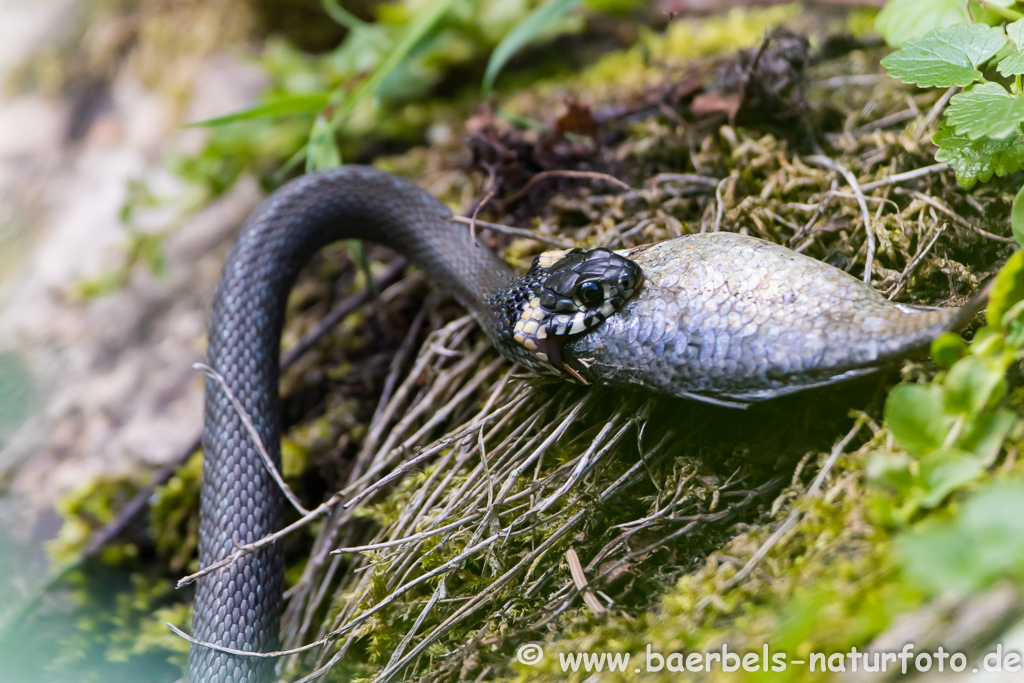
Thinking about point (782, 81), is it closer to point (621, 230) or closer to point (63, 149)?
point (621, 230)

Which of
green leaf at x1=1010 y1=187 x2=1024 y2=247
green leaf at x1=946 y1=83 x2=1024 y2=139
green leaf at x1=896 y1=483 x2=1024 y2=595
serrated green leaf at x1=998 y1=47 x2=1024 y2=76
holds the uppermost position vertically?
serrated green leaf at x1=998 y1=47 x2=1024 y2=76

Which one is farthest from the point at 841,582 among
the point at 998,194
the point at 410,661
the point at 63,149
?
the point at 63,149

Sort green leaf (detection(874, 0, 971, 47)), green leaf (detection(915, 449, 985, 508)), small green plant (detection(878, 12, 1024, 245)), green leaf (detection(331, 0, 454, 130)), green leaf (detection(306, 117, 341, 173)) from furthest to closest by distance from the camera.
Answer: green leaf (detection(331, 0, 454, 130)) → green leaf (detection(306, 117, 341, 173)) → green leaf (detection(874, 0, 971, 47)) → small green plant (detection(878, 12, 1024, 245)) → green leaf (detection(915, 449, 985, 508))

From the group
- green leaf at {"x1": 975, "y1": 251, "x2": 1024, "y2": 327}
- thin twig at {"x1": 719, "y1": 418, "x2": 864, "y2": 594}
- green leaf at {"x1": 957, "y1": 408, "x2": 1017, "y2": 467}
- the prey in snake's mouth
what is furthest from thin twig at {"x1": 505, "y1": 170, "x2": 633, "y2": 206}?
green leaf at {"x1": 957, "y1": 408, "x2": 1017, "y2": 467}

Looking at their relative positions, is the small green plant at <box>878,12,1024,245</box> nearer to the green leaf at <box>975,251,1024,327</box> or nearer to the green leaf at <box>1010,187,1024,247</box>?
the green leaf at <box>1010,187,1024,247</box>

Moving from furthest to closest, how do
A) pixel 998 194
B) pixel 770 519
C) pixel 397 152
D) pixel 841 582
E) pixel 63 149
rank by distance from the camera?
1. pixel 63 149
2. pixel 397 152
3. pixel 998 194
4. pixel 770 519
5. pixel 841 582
